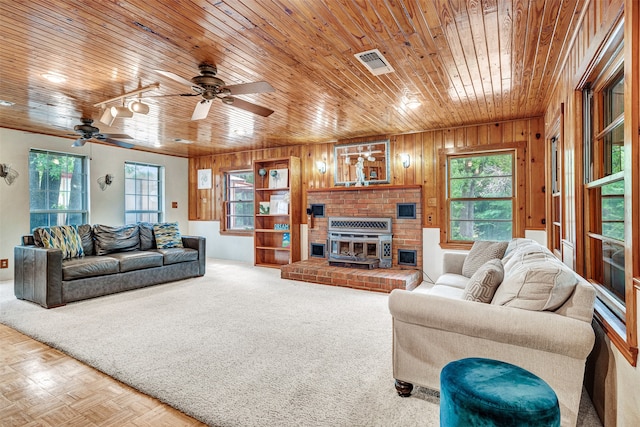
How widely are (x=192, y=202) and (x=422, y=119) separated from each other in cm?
573

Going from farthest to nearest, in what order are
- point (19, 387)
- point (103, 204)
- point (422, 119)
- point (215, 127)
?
point (103, 204)
point (215, 127)
point (422, 119)
point (19, 387)

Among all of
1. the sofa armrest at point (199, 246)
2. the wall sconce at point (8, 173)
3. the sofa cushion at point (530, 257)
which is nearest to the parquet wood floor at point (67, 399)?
the sofa cushion at point (530, 257)

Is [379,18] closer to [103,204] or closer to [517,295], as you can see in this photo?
[517,295]

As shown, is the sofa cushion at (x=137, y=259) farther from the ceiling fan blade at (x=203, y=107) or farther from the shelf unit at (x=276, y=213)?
the ceiling fan blade at (x=203, y=107)

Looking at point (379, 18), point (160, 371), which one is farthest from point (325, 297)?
point (379, 18)

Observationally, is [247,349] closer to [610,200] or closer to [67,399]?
[67,399]

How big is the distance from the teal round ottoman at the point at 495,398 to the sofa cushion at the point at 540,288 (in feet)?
1.41

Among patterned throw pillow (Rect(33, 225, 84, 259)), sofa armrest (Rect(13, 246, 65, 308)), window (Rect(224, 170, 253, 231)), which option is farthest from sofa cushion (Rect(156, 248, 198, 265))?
window (Rect(224, 170, 253, 231))

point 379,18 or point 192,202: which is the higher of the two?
point 379,18

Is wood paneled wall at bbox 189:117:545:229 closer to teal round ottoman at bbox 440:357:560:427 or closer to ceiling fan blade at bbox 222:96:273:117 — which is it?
ceiling fan blade at bbox 222:96:273:117

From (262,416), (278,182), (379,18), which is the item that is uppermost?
(379,18)

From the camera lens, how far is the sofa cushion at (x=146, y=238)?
5473 millimetres

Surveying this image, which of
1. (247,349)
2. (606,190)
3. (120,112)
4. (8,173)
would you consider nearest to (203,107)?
(120,112)

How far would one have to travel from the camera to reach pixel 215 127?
17.5 feet
